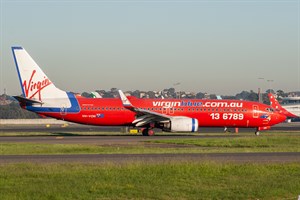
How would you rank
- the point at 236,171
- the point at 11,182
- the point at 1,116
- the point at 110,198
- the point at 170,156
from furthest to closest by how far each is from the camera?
the point at 1,116
the point at 170,156
the point at 236,171
the point at 11,182
the point at 110,198

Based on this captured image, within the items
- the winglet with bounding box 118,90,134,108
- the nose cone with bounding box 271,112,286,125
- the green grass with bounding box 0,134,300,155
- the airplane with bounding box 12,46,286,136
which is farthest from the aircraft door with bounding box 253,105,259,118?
the green grass with bounding box 0,134,300,155

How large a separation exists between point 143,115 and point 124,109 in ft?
6.06

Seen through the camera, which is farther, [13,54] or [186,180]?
[13,54]

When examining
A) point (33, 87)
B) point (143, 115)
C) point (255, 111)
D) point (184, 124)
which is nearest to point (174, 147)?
point (184, 124)

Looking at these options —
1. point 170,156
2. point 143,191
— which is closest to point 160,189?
point 143,191

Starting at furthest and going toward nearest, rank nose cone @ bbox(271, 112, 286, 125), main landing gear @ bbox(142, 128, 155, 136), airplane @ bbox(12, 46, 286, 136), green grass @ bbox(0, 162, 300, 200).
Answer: nose cone @ bbox(271, 112, 286, 125) → main landing gear @ bbox(142, 128, 155, 136) → airplane @ bbox(12, 46, 286, 136) → green grass @ bbox(0, 162, 300, 200)

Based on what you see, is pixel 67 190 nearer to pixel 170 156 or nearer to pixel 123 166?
pixel 123 166

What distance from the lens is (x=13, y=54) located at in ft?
176

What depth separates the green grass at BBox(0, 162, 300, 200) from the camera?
17.5 m

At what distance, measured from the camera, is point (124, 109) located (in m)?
54.6

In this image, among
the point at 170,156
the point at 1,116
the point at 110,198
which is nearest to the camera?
the point at 110,198

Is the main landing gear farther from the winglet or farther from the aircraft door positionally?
the aircraft door

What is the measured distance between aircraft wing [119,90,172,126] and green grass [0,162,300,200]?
93.6 feet

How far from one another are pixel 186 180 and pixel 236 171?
3220mm
